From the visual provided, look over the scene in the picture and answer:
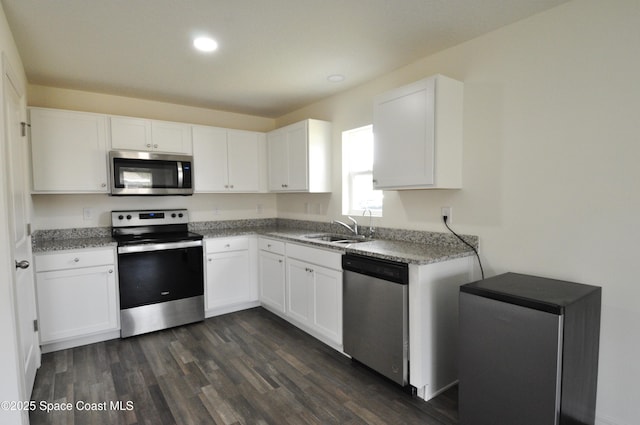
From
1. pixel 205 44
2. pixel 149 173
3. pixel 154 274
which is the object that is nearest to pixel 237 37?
pixel 205 44

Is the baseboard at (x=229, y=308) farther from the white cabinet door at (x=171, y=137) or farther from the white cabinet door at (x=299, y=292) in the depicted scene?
the white cabinet door at (x=171, y=137)

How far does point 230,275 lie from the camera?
3.75m

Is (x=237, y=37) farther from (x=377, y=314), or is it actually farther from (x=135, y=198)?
(x=135, y=198)

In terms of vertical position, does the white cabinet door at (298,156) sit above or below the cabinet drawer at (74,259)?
above

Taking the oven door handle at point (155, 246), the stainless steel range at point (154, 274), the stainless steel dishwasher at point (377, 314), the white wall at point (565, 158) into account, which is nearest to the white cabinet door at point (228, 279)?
the stainless steel range at point (154, 274)

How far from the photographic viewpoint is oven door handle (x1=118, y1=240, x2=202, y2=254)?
123 inches

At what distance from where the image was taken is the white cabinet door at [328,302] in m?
2.72

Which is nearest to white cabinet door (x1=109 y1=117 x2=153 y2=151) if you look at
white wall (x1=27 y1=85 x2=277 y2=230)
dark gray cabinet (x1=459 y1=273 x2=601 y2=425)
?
white wall (x1=27 y1=85 x2=277 y2=230)

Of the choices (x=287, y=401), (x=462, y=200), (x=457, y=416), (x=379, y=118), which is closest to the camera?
(x=457, y=416)

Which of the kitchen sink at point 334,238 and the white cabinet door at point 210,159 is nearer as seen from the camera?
the kitchen sink at point 334,238

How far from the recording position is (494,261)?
2.33 meters

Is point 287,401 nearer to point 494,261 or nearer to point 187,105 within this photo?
point 494,261

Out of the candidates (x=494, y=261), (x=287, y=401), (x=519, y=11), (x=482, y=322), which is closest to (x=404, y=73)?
(x=519, y=11)

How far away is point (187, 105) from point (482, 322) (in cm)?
381
